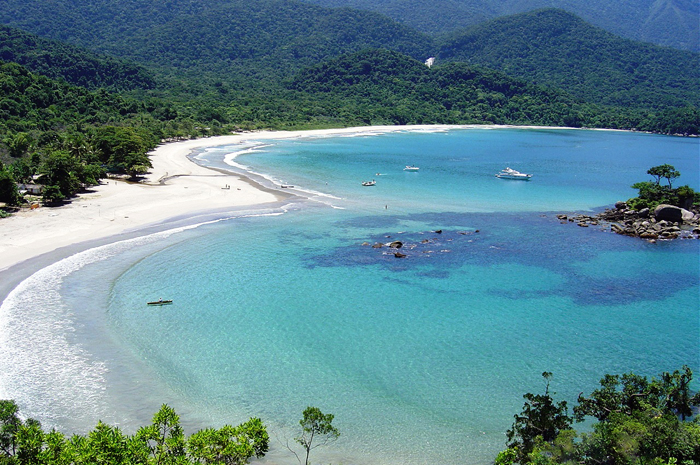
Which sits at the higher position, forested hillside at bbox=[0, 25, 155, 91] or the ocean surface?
forested hillside at bbox=[0, 25, 155, 91]

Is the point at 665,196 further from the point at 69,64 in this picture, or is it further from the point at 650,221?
the point at 69,64

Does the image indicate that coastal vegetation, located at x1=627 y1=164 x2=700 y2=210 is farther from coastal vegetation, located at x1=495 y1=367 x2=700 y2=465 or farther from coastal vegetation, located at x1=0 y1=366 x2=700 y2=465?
coastal vegetation, located at x1=0 y1=366 x2=700 y2=465

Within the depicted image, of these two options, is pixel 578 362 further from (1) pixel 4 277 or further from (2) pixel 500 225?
(1) pixel 4 277

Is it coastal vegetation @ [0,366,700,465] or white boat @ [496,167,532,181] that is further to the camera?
white boat @ [496,167,532,181]

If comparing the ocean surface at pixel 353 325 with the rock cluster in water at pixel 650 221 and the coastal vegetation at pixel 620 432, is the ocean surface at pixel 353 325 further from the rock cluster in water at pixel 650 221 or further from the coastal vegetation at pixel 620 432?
the coastal vegetation at pixel 620 432

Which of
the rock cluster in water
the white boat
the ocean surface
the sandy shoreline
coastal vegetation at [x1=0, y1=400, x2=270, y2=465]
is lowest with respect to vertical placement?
the ocean surface

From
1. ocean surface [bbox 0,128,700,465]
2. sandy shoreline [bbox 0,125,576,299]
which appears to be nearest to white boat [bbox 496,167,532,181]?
ocean surface [bbox 0,128,700,465]

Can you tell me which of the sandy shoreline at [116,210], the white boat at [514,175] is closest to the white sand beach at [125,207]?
the sandy shoreline at [116,210]

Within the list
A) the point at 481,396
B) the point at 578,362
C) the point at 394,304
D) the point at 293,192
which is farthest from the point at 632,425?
the point at 293,192
